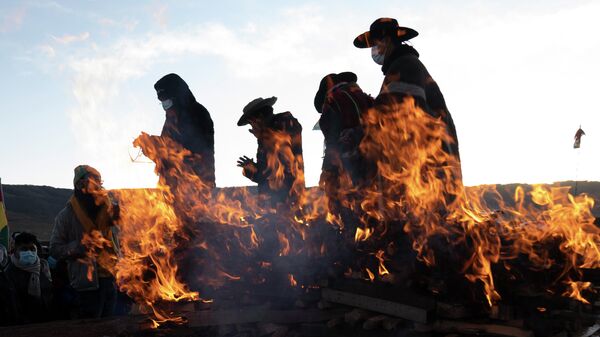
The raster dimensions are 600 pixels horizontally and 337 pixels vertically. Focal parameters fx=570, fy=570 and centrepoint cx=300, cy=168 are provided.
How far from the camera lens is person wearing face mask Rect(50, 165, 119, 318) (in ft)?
23.7

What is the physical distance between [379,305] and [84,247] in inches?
160

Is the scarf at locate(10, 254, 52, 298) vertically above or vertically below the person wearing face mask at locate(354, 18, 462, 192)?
below

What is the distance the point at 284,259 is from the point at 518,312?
2.28 metres

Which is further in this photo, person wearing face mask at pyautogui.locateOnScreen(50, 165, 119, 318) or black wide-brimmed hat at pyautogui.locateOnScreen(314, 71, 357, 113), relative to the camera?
black wide-brimmed hat at pyautogui.locateOnScreen(314, 71, 357, 113)

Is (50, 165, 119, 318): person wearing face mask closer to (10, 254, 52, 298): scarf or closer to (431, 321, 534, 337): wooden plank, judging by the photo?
(10, 254, 52, 298): scarf

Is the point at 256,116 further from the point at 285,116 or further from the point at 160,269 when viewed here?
the point at 160,269

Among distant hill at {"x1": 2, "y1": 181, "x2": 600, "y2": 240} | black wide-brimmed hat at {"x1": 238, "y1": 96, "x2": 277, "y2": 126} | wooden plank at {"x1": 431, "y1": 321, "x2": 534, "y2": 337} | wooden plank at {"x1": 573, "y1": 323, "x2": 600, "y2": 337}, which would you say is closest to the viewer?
wooden plank at {"x1": 431, "y1": 321, "x2": 534, "y2": 337}

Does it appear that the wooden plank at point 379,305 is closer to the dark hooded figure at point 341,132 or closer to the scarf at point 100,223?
the dark hooded figure at point 341,132

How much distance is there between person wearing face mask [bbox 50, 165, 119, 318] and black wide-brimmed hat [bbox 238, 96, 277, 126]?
2.19 meters

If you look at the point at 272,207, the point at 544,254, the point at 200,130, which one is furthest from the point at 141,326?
the point at 544,254

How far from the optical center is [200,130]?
27.6 feet

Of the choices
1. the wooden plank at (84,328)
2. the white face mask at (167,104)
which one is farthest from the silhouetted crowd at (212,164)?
the wooden plank at (84,328)

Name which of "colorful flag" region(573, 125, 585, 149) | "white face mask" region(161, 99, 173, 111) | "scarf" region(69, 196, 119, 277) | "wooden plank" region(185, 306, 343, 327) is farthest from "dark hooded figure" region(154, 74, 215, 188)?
"colorful flag" region(573, 125, 585, 149)

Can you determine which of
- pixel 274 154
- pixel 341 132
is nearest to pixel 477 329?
pixel 341 132
